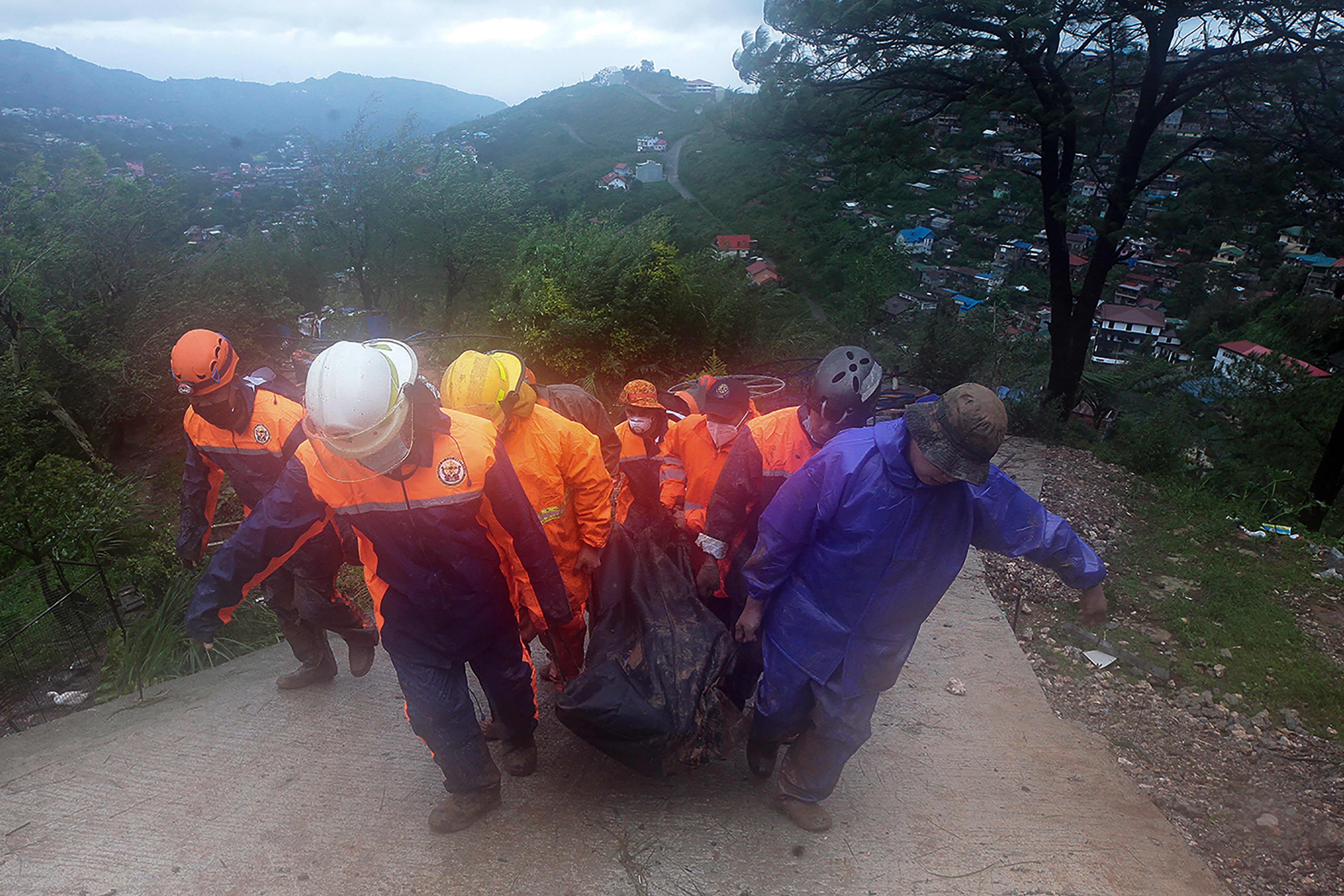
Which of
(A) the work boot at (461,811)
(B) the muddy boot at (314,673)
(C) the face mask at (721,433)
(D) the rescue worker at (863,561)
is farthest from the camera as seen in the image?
(B) the muddy boot at (314,673)

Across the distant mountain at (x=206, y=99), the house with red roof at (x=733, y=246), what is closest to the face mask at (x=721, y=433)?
the house with red roof at (x=733, y=246)

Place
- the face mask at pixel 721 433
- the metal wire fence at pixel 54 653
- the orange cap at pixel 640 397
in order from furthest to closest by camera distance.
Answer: the metal wire fence at pixel 54 653, the orange cap at pixel 640 397, the face mask at pixel 721 433

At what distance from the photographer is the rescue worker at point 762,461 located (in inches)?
102

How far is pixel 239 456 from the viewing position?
2.90 m

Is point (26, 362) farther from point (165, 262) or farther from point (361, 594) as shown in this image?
point (361, 594)

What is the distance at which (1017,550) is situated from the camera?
2154mm

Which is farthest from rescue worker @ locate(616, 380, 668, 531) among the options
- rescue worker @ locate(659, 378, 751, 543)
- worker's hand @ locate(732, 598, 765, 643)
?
worker's hand @ locate(732, 598, 765, 643)

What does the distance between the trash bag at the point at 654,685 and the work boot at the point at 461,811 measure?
1.39 feet

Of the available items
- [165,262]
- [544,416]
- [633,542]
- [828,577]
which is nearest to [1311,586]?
[828,577]

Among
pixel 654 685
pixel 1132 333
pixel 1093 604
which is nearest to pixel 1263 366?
pixel 1093 604

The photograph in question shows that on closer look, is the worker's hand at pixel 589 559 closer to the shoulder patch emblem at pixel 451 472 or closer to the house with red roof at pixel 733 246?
the shoulder patch emblem at pixel 451 472

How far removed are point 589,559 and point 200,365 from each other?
170cm

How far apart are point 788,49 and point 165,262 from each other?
1258cm

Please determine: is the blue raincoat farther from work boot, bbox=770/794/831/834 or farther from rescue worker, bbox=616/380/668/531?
rescue worker, bbox=616/380/668/531
